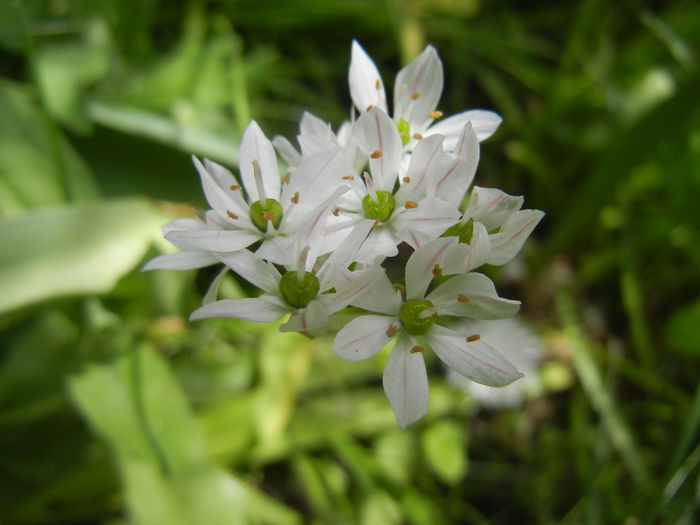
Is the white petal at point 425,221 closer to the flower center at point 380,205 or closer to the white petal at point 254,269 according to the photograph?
the flower center at point 380,205

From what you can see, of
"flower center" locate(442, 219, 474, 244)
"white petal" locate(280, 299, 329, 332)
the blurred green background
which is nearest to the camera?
"white petal" locate(280, 299, 329, 332)

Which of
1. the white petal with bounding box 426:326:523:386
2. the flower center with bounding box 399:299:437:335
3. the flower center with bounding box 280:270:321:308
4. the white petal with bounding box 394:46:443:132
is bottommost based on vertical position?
the white petal with bounding box 426:326:523:386

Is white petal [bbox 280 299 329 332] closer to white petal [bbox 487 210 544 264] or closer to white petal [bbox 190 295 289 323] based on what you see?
white petal [bbox 190 295 289 323]

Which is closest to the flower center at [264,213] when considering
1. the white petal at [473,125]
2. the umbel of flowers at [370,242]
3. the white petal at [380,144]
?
the umbel of flowers at [370,242]

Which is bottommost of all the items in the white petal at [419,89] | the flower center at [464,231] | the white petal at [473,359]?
the white petal at [473,359]

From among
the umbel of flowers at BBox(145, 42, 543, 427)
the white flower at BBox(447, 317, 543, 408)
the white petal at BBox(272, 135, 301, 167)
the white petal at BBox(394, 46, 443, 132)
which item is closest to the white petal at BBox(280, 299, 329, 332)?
the umbel of flowers at BBox(145, 42, 543, 427)

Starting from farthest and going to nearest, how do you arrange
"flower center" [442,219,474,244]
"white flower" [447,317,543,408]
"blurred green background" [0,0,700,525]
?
"white flower" [447,317,543,408]
"blurred green background" [0,0,700,525]
"flower center" [442,219,474,244]
